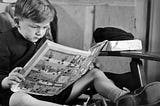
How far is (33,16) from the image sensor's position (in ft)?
3.47

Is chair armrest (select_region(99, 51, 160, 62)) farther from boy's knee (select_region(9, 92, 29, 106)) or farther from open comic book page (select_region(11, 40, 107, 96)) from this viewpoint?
boy's knee (select_region(9, 92, 29, 106))

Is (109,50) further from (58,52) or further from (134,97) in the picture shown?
(58,52)

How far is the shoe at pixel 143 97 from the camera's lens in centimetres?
102

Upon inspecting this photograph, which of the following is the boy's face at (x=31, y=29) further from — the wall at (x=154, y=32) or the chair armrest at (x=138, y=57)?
the wall at (x=154, y=32)

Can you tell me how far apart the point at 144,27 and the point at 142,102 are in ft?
2.55

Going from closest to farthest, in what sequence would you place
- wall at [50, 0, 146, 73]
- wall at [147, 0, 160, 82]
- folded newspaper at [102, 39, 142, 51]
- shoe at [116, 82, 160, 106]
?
shoe at [116, 82, 160, 106]
folded newspaper at [102, 39, 142, 51]
wall at [147, 0, 160, 82]
wall at [50, 0, 146, 73]

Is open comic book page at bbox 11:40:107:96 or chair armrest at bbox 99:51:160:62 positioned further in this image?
chair armrest at bbox 99:51:160:62

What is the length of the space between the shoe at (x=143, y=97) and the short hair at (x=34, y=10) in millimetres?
378

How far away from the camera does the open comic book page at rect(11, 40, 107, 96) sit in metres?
0.91

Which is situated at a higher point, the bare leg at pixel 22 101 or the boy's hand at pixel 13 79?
the boy's hand at pixel 13 79

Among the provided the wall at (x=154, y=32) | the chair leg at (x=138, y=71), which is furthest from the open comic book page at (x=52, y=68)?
the wall at (x=154, y=32)

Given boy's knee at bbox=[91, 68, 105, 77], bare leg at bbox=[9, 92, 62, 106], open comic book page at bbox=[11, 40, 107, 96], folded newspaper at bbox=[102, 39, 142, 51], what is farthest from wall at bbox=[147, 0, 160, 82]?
bare leg at bbox=[9, 92, 62, 106]

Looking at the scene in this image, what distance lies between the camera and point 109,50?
127 cm

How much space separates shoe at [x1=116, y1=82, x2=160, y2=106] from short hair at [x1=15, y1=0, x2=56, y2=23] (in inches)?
14.9
